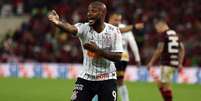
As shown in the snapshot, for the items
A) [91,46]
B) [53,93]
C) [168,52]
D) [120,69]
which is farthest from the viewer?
[53,93]

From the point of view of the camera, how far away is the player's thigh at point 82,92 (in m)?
8.68

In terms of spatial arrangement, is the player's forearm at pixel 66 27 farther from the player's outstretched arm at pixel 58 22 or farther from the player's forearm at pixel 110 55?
the player's forearm at pixel 110 55

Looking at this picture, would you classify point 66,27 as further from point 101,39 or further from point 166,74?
point 166,74

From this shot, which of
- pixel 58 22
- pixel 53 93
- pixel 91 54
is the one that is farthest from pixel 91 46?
pixel 53 93

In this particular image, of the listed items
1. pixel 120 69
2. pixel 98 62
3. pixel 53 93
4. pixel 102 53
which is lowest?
pixel 53 93

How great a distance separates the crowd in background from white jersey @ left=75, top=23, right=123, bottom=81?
16484 millimetres

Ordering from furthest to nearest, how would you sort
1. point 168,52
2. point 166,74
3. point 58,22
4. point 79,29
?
point 168,52
point 166,74
point 79,29
point 58,22

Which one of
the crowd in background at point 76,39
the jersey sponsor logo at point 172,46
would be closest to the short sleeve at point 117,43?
the jersey sponsor logo at point 172,46

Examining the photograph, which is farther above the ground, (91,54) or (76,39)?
(76,39)

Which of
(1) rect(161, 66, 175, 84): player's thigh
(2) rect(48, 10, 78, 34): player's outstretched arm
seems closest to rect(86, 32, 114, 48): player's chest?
(2) rect(48, 10, 78, 34): player's outstretched arm

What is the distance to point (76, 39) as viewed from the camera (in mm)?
28078

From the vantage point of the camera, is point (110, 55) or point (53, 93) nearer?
point (110, 55)

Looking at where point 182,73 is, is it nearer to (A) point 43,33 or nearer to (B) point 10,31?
(A) point 43,33

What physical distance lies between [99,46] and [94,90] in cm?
68
